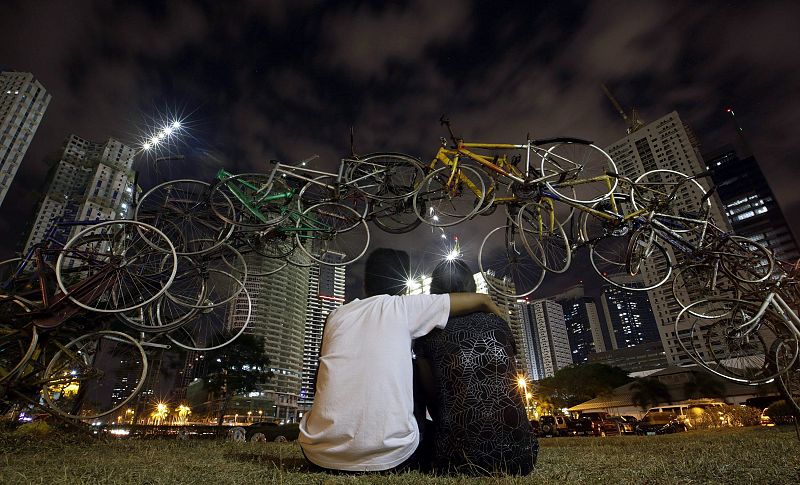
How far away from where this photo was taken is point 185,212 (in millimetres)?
6715

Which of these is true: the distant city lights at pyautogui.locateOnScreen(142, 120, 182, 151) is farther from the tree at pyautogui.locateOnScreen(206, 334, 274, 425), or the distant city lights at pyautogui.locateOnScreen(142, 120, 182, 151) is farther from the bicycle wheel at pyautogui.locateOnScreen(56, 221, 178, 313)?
the tree at pyautogui.locateOnScreen(206, 334, 274, 425)

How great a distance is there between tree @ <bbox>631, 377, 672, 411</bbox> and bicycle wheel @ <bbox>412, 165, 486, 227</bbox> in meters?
34.2

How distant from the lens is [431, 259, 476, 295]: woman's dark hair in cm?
288

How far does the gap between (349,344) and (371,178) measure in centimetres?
489

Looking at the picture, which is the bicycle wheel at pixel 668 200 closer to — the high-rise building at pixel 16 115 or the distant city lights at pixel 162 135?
the distant city lights at pixel 162 135

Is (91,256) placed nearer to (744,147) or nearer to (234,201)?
(234,201)

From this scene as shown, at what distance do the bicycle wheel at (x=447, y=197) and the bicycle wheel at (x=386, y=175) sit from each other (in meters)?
0.30

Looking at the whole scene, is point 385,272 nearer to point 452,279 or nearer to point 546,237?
point 452,279

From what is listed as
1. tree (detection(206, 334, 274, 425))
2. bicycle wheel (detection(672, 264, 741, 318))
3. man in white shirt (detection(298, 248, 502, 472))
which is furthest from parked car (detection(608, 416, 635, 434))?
tree (detection(206, 334, 274, 425))

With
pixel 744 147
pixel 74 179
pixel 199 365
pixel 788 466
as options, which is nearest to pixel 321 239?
pixel 788 466

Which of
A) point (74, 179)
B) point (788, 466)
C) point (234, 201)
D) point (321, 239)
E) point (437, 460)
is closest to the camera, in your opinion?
point (437, 460)

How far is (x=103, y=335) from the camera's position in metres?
6.05

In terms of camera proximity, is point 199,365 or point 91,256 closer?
point 91,256

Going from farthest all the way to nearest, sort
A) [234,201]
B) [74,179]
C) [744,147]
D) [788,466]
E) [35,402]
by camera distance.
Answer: [744,147]
[74,179]
[234,201]
[35,402]
[788,466]
